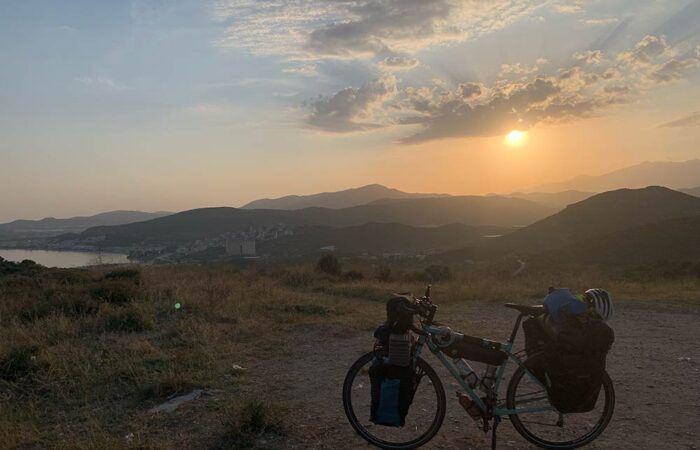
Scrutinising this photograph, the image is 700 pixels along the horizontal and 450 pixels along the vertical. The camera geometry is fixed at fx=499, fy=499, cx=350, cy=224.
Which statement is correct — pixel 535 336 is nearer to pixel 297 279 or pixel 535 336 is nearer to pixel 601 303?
pixel 601 303

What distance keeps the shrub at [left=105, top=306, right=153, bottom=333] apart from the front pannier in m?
7.12

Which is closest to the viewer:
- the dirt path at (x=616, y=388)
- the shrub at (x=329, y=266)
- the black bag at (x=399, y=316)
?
the black bag at (x=399, y=316)

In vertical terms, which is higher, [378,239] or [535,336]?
[535,336]

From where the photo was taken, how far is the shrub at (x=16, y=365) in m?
6.45

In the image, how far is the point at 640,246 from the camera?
4231 centimetres

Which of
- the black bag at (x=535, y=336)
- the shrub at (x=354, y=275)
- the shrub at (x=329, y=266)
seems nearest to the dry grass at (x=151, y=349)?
the black bag at (x=535, y=336)

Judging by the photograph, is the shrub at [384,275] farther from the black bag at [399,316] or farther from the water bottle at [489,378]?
the black bag at [399,316]

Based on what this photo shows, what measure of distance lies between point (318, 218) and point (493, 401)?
99.0 m

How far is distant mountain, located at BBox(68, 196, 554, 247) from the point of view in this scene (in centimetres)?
6633

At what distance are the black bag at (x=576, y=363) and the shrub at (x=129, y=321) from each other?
773 centimetres

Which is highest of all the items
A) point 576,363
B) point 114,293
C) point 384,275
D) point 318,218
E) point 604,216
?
point 318,218

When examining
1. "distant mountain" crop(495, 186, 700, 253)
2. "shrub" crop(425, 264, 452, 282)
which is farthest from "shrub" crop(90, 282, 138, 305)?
"distant mountain" crop(495, 186, 700, 253)

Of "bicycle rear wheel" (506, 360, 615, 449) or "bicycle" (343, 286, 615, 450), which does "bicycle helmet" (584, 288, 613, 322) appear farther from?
"bicycle rear wheel" (506, 360, 615, 449)

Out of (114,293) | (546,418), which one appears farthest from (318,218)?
(546,418)
